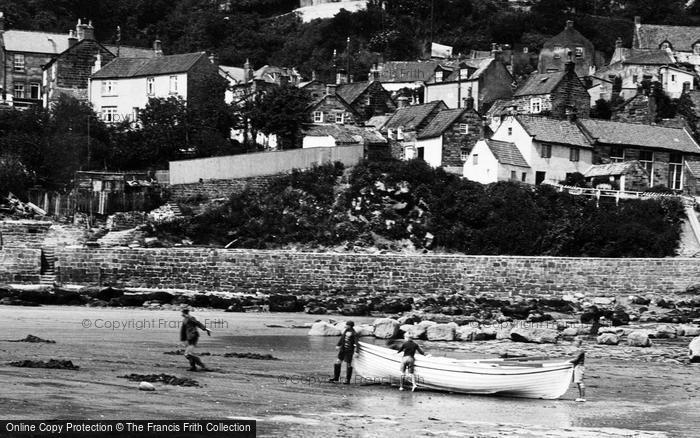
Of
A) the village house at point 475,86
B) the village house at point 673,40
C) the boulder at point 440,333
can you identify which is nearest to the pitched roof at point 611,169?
the village house at point 475,86

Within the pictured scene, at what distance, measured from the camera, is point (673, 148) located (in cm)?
5722

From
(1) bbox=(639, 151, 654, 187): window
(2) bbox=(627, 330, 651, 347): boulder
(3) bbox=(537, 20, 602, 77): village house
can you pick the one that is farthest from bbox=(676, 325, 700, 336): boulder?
(3) bbox=(537, 20, 602, 77): village house

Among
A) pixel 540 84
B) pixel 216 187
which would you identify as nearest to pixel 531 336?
pixel 216 187

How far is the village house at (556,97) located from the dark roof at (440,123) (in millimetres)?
4694

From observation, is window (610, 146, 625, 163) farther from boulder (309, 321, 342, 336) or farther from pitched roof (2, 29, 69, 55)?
pitched roof (2, 29, 69, 55)

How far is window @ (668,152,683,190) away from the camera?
57.1 meters

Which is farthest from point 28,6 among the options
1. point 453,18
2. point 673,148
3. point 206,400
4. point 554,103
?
point 206,400

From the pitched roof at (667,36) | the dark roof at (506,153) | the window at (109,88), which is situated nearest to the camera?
the dark roof at (506,153)

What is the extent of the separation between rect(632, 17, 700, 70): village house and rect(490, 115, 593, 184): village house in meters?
23.9

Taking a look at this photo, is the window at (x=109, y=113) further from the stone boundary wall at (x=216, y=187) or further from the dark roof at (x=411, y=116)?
the stone boundary wall at (x=216, y=187)

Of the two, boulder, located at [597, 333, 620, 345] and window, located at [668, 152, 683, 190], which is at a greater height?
window, located at [668, 152, 683, 190]

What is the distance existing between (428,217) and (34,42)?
33.1 meters

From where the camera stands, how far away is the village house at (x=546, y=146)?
178 ft

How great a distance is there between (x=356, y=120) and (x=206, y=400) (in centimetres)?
4517
